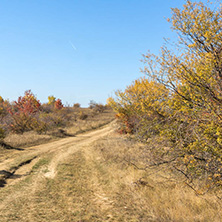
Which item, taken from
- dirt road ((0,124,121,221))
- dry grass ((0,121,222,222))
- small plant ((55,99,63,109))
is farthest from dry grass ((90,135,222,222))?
small plant ((55,99,63,109))

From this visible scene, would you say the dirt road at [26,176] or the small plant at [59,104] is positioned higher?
the small plant at [59,104]

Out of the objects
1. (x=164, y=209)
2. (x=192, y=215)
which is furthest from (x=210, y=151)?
(x=164, y=209)

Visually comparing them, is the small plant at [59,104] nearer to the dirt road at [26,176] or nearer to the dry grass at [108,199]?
the dirt road at [26,176]

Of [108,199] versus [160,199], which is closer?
[160,199]

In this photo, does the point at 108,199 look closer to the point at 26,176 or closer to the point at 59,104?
the point at 26,176

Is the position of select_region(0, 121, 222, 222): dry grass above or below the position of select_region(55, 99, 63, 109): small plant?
below

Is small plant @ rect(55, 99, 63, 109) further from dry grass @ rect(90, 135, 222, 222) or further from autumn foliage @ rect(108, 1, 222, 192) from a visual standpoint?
autumn foliage @ rect(108, 1, 222, 192)

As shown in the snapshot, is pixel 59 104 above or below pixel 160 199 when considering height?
above

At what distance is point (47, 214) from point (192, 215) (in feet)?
15.9

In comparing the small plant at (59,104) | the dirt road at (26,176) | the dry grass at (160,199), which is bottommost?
the dry grass at (160,199)

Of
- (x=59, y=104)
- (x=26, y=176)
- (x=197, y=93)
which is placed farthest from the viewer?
(x=59, y=104)

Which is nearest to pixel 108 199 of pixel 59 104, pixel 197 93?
pixel 197 93

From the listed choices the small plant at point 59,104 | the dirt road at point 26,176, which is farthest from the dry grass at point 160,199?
the small plant at point 59,104

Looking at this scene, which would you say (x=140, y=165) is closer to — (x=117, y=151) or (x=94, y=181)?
(x=94, y=181)
